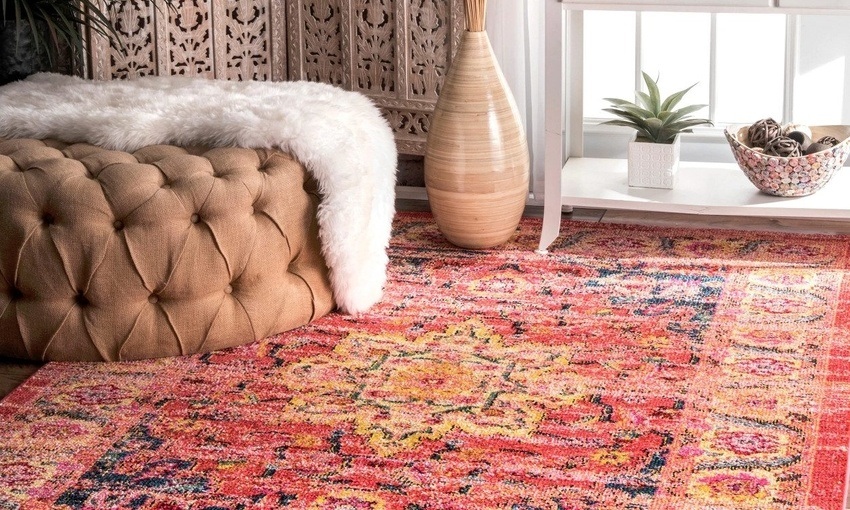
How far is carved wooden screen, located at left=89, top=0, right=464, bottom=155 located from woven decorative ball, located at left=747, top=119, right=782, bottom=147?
89cm

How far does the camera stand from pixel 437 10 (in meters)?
3.21

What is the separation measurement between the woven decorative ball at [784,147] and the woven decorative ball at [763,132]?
18 millimetres

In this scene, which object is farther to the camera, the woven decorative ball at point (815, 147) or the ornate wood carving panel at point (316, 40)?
the ornate wood carving panel at point (316, 40)

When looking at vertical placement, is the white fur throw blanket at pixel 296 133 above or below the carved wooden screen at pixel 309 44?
below

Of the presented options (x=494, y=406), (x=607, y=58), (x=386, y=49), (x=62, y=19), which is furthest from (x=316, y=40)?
(x=494, y=406)

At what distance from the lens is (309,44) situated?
11.2ft

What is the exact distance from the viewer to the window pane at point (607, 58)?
335cm

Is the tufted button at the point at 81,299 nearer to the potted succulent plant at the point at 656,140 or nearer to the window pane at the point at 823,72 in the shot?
the potted succulent plant at the point at 656,140

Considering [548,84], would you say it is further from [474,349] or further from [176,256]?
[176,256]

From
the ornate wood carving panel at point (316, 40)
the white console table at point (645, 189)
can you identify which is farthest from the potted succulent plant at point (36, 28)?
the white console table at point (645, 189)

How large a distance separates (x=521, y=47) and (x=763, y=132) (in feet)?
2.43

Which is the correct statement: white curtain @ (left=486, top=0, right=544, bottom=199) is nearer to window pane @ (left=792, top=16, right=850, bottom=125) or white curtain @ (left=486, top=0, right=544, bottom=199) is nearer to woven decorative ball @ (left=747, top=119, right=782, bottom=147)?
woven decorative ball @ (left=747, top=119, right=782, bottom=147)

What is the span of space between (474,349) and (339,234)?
1.27 ft

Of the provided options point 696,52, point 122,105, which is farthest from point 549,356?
point 696,52
